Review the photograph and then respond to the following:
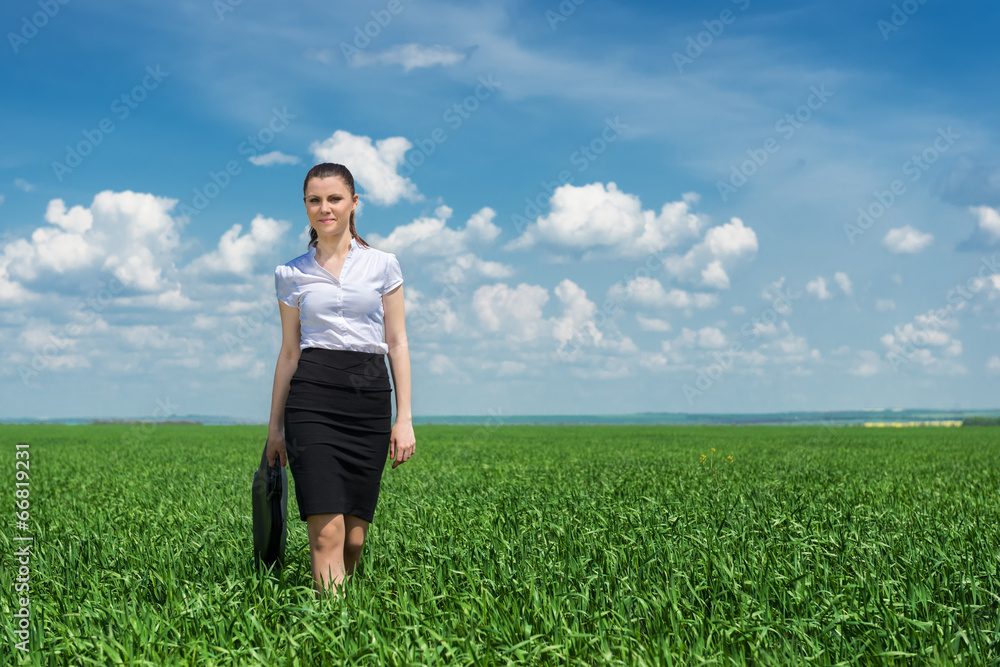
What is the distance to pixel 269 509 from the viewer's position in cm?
477

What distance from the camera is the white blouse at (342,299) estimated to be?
4430 mm

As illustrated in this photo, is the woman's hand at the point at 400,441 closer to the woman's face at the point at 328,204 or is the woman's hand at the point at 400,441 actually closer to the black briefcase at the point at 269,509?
the black briefcase at the point at 269,509

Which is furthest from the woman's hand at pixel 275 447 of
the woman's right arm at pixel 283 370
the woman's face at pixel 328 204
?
the woman's face at pixel 328 204

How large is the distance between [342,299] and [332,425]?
0.74m

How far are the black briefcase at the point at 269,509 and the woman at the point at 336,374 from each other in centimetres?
11

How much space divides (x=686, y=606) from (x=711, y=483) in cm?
823

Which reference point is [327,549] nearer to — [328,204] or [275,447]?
[275,447]

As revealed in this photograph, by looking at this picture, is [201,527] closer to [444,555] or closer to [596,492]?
[444,555]

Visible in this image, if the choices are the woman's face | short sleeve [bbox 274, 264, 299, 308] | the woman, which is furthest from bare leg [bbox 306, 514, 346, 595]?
the woman's face

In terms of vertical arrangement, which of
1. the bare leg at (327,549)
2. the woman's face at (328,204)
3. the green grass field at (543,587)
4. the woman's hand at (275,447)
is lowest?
the green grass field at (543,587)

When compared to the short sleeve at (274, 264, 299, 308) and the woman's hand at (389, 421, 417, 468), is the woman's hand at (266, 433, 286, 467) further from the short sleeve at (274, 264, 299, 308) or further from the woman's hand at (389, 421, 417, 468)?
the short sleeve at (274, 264, 299, 308)

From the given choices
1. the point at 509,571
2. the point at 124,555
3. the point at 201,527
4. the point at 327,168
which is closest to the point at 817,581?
the point at 509,571

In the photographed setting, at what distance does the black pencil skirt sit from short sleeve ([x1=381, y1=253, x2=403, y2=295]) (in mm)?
414

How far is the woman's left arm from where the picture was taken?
4629 millimetres
